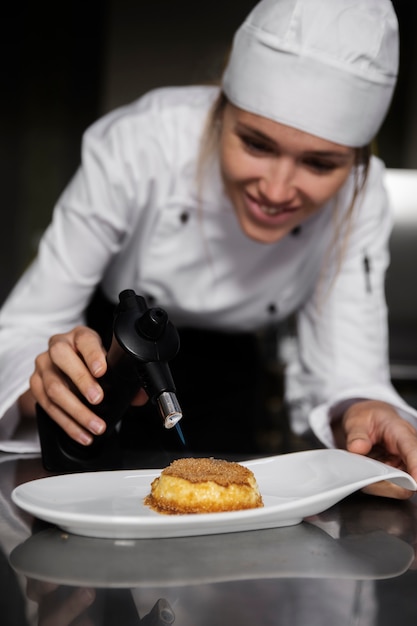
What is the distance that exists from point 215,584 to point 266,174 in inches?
29.9

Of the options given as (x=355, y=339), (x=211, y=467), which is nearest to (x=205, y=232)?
(x=355, y=339)

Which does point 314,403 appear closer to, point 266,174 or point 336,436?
point 336,436

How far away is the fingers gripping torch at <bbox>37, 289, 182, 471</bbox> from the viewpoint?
965mm

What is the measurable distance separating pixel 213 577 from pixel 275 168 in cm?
74

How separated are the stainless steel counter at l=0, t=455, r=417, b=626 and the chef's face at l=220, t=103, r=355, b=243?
23.0 inches

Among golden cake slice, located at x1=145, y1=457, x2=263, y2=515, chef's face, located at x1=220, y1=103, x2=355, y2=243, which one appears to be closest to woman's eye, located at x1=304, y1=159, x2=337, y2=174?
chef's face, located at x1=220, y1=103, x2=355, y2=243

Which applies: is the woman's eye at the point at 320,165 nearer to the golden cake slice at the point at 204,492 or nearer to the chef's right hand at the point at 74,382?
the chef's right hand at the point at 74,382

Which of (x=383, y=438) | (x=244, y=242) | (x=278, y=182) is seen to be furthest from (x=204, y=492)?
(x=244, y=242)

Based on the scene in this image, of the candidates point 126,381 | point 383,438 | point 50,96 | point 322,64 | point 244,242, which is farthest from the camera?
point 50,96

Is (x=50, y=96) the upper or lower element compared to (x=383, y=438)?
lower

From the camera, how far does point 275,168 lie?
4.36ft

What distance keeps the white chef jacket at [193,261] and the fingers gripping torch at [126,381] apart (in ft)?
0.77

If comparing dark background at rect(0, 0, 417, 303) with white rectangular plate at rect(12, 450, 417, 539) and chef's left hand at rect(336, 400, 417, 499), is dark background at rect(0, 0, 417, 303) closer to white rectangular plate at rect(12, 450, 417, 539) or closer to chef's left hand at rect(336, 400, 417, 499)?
chef's left hand at rect(336, 400, 417, 499)

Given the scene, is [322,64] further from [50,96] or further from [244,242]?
[50,96]
